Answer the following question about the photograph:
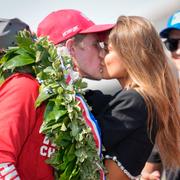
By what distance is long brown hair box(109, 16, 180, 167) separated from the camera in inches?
97.8

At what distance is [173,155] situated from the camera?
279cm

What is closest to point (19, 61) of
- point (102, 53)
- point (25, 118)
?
point (25, 118)

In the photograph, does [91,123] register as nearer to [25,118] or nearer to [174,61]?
[25,118]

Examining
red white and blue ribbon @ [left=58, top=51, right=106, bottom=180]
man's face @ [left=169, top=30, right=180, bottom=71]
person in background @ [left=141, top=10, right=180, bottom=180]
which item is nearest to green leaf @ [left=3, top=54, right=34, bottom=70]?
red white and blue ribbon @ [left=58, top=51, right=106, bottom=180]

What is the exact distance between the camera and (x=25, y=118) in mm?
2102

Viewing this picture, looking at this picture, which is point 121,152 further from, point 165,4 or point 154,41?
point 165,4

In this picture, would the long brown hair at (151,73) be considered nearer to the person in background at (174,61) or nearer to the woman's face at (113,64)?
the woman's face at (113,64)

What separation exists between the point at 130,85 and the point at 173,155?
1.80ft

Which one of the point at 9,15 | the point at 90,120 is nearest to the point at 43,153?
the point at 90,120

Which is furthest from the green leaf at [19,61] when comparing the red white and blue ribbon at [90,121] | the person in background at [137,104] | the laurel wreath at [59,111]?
the person in background at [137,104]

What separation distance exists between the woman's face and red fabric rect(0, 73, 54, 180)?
562mm

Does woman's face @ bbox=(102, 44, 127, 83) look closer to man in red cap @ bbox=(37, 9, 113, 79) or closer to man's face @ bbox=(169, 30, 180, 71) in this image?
man in red cap @ bbox=(37, 9, 113, 79)

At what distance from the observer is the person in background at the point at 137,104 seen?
2.39 meters

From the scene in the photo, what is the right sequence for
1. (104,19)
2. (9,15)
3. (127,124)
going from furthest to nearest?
(104,19) → (9,15) → (127,124)
